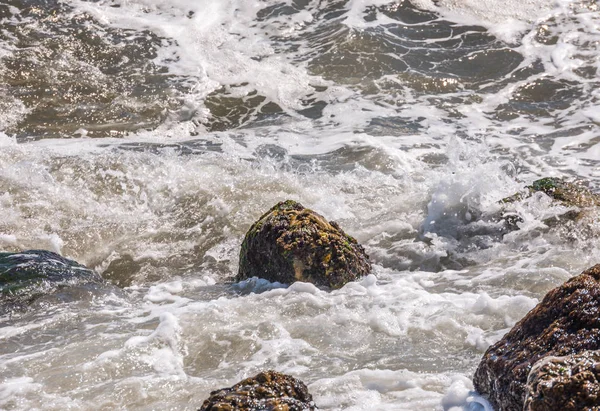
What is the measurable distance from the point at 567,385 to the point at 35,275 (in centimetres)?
425

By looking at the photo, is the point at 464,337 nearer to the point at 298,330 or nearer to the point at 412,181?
the point at 298,330

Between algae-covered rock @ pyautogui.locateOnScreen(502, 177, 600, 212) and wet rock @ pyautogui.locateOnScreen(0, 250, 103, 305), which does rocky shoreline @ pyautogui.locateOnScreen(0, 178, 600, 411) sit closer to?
wet rock @ pyautogui.locateOnScreen(0, 250, 103, 305)

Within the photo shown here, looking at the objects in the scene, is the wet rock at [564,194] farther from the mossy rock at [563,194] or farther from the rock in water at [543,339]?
the rock in water at [543,339]

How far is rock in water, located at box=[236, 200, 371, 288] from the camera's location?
560 cm

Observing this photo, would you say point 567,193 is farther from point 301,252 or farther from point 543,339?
point 543,339

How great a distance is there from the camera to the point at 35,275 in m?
5.56

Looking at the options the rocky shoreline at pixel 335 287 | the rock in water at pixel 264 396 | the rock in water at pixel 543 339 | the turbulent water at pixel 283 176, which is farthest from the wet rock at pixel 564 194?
the rock in water at pixel 264 396

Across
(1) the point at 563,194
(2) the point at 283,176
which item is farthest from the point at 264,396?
(2) the point at 283,176

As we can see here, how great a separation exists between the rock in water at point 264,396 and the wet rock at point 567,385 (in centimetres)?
106

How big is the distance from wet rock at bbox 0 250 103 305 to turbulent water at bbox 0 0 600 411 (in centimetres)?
20

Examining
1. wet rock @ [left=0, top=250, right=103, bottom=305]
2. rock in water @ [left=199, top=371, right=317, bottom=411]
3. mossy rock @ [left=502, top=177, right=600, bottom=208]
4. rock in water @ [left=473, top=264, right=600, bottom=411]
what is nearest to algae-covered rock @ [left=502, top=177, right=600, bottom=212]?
mossy rock @ [left=502, top=177, right=600, bottom=208]

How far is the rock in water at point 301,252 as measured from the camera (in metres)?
5.60

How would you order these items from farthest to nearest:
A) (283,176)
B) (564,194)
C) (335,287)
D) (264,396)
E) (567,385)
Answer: (283,176)
(564,194)
(335,287)
(264,396)
(567,385)

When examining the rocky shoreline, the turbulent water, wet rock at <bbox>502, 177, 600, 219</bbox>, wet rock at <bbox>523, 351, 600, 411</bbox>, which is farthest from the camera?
wet rock at <bbox>502, 177, 600, 219</bbox>
